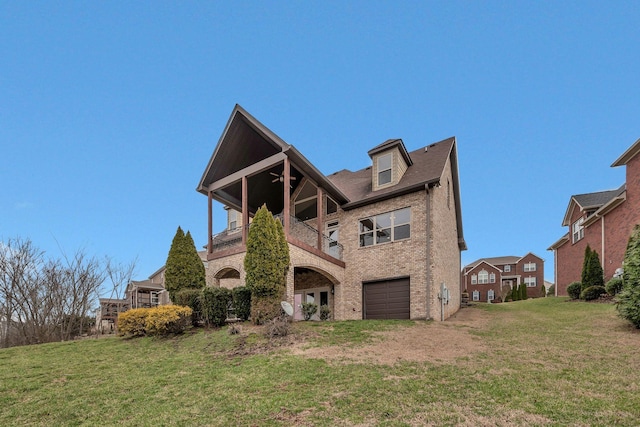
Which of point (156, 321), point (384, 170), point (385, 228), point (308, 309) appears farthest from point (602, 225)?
point (156, 321)

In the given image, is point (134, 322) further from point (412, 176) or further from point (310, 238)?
point (412, 176)

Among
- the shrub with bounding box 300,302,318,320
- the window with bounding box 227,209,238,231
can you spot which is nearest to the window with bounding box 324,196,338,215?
the shrub with bounding box 300,302,318,320

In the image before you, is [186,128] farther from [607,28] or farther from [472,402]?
[607,28]

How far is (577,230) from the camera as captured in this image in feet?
82.1

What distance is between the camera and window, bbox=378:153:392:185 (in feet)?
54.7

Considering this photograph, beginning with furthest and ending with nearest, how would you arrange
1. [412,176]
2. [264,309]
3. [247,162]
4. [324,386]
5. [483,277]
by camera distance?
[483,277], [247,162], [412,176], [264,309], [324,386]

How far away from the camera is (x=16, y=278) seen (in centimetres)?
1627

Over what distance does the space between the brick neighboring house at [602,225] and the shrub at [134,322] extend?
857 inches

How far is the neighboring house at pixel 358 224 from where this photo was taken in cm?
1444

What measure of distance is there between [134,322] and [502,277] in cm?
4928

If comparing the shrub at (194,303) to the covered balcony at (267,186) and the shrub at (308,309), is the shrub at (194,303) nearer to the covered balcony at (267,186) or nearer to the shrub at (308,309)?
the covered balcony at (267,186)

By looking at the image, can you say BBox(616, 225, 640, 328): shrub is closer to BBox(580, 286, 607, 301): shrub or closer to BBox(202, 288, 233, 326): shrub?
BBox(580, 286, 607, 301): shrub

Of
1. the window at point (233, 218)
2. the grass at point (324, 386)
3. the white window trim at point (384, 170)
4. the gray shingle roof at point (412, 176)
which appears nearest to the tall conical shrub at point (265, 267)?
the grass at point (324, 386)

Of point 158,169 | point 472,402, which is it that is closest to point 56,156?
point 158,169
